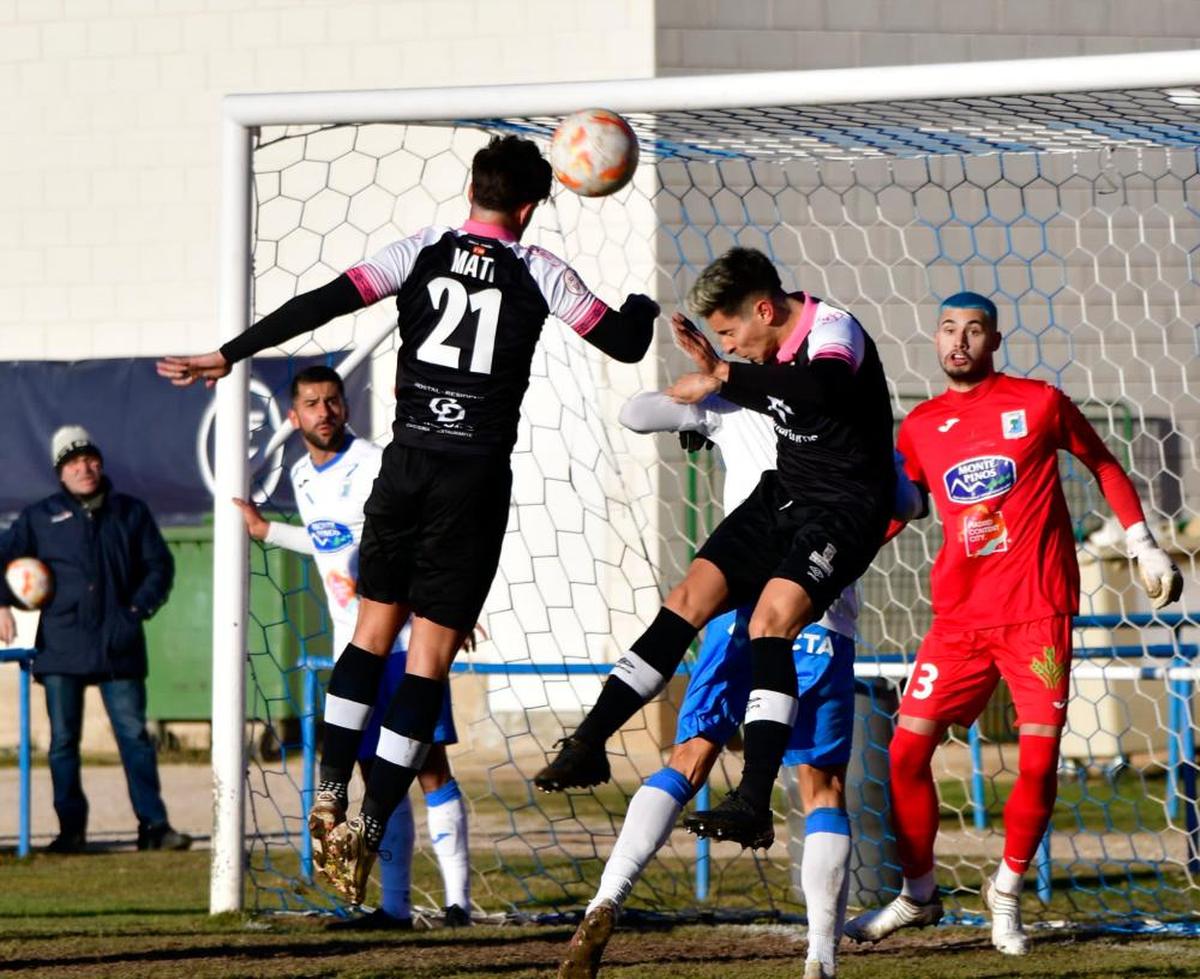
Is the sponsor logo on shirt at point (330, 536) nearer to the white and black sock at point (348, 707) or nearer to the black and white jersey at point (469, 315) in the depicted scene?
the white and black sock at point (348, 707)

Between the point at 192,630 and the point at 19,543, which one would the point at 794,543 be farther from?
the point at 192,630

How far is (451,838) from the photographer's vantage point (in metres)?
7.68

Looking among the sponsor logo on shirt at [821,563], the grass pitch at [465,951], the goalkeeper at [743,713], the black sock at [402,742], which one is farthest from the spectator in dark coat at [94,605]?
the sponsor logo on shirt at [821,563]

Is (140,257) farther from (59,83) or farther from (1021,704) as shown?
(1021,704)

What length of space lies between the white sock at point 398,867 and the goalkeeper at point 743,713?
5.47 feet

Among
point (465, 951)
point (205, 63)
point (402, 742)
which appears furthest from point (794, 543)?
point (205, 63)

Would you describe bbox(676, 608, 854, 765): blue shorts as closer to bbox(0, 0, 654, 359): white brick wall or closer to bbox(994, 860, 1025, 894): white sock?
bbox(994, 860, 1025, 894): white sock

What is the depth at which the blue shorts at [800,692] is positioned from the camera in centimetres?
623

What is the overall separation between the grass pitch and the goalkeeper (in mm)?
610

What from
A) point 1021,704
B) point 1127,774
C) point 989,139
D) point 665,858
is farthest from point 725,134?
point 1127,774

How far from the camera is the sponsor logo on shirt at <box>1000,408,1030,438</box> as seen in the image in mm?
7043

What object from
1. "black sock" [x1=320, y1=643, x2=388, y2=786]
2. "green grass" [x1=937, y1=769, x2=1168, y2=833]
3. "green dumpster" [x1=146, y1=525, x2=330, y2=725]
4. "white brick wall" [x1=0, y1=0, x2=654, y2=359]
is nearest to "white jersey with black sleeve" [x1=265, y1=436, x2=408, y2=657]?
"black sock" [x1=320, y1=643, x2=388, y2=786]

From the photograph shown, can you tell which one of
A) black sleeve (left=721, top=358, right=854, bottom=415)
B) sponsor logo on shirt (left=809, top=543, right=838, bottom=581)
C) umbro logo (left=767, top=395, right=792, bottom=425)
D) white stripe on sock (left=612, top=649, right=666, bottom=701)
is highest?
black sleeve (left=721, top=358, right=854, bottom=415)

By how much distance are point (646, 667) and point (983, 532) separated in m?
1.65
